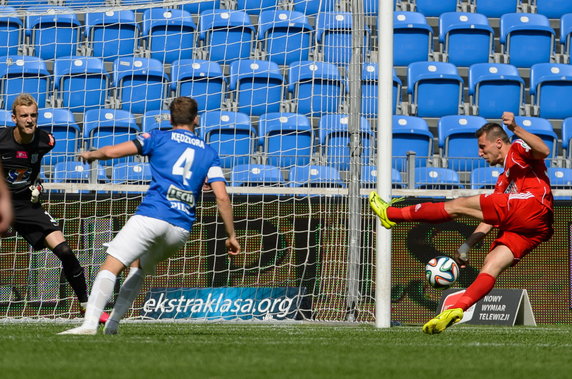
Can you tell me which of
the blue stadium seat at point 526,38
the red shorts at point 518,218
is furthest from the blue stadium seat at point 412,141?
the red shorts at point 518,218

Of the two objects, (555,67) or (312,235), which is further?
(555,67)

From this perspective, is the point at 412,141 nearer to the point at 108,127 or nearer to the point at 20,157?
the point at 108,127

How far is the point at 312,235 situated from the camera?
11.4m

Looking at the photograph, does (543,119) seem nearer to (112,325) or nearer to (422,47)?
(422,47)

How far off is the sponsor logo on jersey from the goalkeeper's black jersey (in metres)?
2.31

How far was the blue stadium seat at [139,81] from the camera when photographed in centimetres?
1279

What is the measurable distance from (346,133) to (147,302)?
Answer: 2929mm

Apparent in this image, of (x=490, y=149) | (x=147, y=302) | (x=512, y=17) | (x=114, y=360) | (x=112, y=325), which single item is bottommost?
(x=147, y=302)

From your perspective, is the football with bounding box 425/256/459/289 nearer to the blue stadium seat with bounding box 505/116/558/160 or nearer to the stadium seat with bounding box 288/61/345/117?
the stadium seat with bounding box 288/61/345/117

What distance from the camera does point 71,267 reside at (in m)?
8.70

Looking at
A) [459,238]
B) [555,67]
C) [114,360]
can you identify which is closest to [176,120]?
[114,360]

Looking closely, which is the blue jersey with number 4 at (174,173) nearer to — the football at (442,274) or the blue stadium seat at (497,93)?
the football at (442,274)

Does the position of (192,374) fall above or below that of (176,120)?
below

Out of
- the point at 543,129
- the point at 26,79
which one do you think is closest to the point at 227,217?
the point at 26,79
